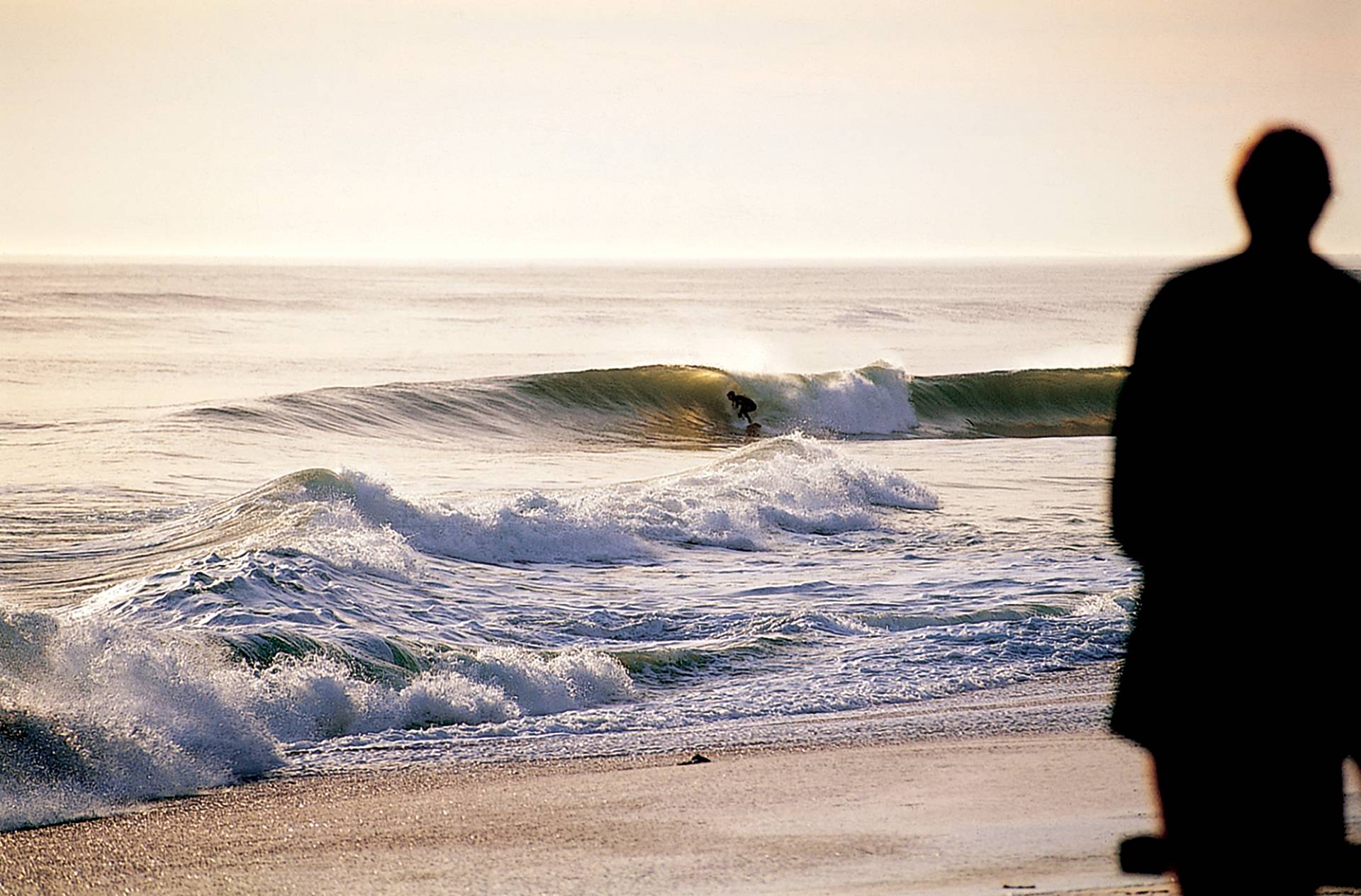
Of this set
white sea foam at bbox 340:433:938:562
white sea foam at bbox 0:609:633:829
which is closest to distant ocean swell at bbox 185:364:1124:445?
white sea foam at bbox 340:433:938:562

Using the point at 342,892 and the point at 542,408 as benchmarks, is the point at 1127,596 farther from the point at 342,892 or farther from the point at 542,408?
the point at 542,408

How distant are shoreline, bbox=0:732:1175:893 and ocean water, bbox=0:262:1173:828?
55 cm

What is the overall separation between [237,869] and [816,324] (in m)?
67.7

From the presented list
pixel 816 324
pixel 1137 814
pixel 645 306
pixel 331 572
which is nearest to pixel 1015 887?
pixel 1137 814

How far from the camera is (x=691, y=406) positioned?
30.0 m

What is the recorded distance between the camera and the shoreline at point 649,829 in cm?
461

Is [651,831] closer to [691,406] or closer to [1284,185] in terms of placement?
[1284,185]

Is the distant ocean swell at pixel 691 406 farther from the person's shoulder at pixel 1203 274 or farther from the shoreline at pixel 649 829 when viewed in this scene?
the person's shoulder at pixel 1203 274

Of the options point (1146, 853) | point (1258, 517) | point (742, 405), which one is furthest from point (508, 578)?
point (742, 405)

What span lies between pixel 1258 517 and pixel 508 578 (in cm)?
918

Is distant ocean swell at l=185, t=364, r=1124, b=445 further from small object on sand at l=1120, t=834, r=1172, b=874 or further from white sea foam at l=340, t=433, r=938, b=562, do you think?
small object on sand at l=1120, t=834, r=1172, b=874

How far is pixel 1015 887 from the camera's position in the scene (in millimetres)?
4309

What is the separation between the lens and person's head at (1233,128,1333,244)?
2654mm

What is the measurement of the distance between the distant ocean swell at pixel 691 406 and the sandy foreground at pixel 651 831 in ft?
56.7
